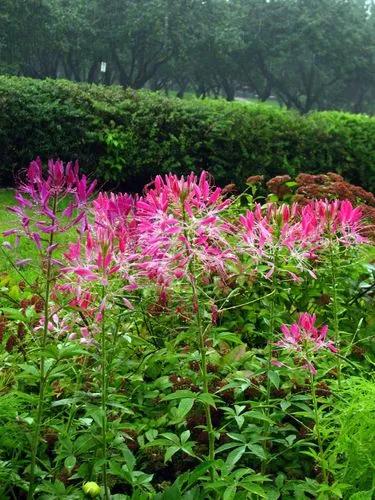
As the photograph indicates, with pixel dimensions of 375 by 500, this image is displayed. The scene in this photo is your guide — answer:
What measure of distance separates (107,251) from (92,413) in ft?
1.43

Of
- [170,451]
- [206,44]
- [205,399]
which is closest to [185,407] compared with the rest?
[205,399]

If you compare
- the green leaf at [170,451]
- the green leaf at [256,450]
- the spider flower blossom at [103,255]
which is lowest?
the green leaf at [256,450]

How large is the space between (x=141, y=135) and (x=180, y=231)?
756 cm

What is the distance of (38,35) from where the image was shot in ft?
132

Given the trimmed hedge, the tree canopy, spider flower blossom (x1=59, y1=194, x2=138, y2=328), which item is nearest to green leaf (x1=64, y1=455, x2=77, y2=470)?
spider flower blossom (x1=59, y1=194, x2=138, y2=328)

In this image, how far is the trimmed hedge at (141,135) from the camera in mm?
8781

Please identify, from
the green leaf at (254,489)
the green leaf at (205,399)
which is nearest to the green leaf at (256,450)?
the green leaf at (254,489)

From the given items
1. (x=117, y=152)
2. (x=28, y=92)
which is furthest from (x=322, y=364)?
(x=28, y=92)

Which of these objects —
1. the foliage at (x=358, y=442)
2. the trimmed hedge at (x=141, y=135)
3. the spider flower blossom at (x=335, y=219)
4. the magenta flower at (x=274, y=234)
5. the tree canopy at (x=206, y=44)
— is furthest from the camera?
the tree canopy at (x=206, y=44)

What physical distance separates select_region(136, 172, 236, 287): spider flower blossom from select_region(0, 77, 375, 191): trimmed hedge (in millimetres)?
6974

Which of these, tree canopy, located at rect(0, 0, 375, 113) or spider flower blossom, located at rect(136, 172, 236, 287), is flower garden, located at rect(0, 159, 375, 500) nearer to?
spider flower blossom, located at rect(136, 172, 236, 287)

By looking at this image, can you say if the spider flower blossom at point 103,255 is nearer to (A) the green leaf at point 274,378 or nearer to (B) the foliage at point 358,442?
(A) the green leaf at point 274,378

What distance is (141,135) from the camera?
352 inches

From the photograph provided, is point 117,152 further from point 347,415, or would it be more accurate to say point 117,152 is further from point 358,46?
point 358,46
